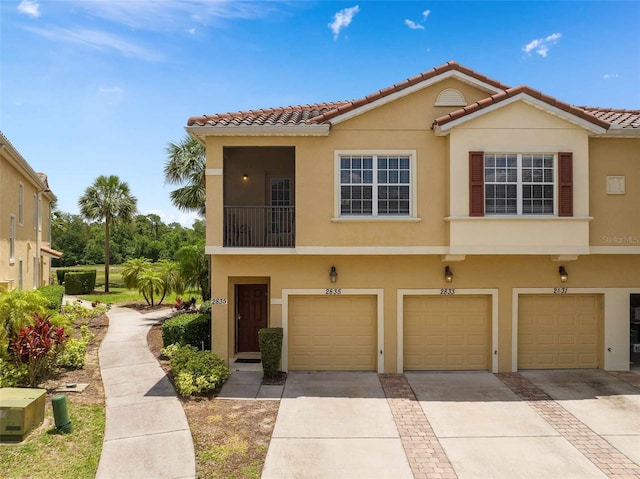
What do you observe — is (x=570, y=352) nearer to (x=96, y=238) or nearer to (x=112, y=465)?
(x=112, y=465)

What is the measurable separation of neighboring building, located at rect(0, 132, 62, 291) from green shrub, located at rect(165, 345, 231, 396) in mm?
8176

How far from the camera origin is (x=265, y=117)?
12211 millimetres

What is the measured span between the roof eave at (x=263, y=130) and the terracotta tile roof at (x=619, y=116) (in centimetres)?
872

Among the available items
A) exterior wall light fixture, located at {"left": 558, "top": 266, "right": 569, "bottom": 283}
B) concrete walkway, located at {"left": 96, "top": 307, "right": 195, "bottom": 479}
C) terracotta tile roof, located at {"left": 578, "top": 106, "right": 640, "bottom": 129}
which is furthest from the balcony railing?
terracotta tile roof, located at {"left": 578, "top": 106, "right": 640, "bottom": 129}

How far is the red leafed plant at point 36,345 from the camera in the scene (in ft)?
33.0

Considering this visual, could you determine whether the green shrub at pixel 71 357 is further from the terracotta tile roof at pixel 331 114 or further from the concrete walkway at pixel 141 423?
the terracotta tile roof at pixel 331 114

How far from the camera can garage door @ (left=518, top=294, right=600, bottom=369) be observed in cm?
1217

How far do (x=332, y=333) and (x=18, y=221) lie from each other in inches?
633

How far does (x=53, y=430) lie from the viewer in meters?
7.98

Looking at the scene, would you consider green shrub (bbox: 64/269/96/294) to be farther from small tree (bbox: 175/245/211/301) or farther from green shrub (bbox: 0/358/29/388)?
green shrub (bbox: 0/358/29/388)

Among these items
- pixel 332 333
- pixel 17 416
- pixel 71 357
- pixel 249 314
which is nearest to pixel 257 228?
pixel 249 314

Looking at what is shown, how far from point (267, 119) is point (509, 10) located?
861cm

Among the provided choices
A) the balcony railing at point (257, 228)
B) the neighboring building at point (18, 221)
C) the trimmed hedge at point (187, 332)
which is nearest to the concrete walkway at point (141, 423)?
the trimmed hedge at point (187, 332)

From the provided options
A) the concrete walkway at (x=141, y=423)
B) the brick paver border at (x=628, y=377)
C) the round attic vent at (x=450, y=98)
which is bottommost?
the brick paver border at (x=628, y=377)
